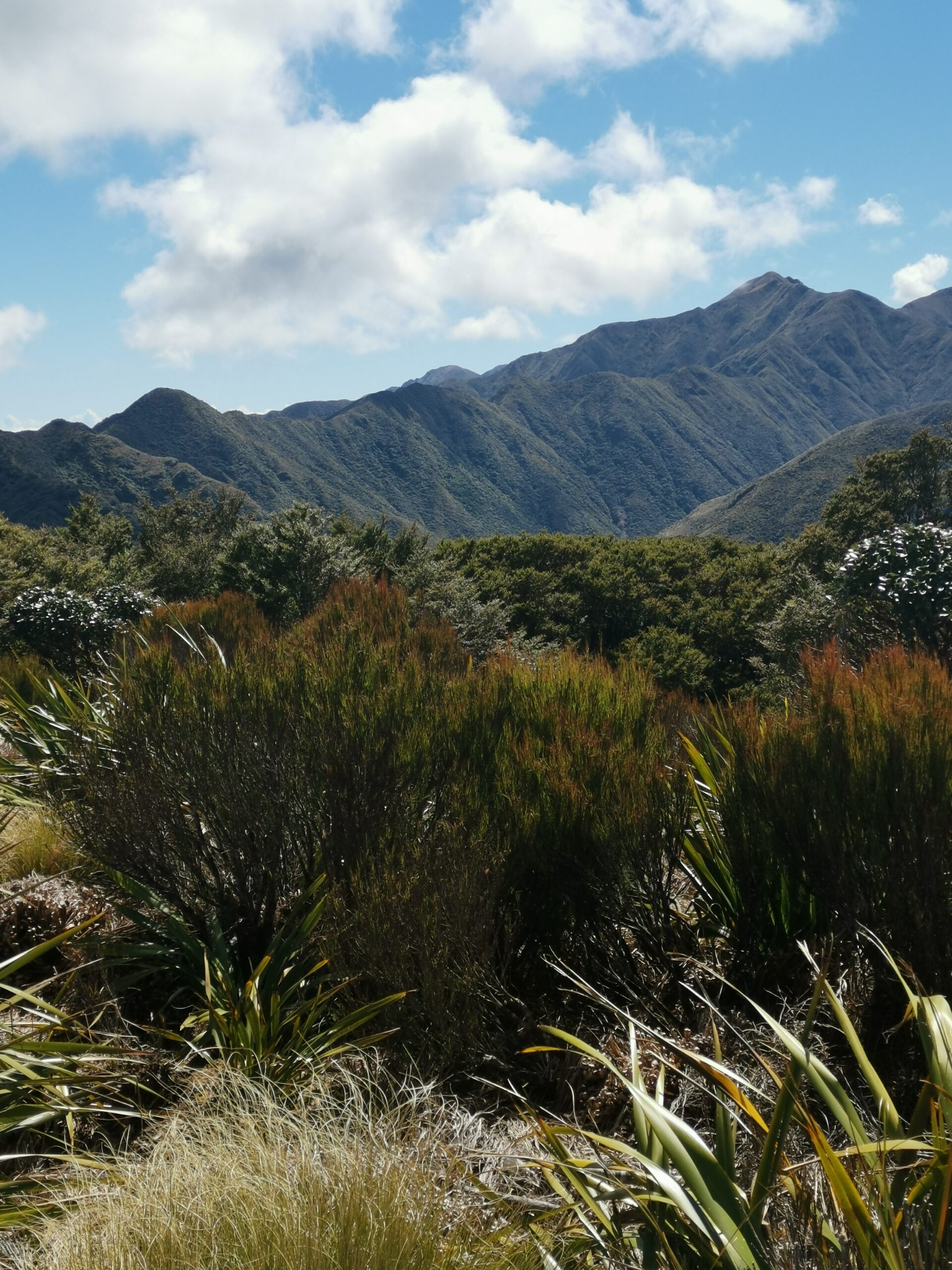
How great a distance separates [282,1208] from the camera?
1938 mm

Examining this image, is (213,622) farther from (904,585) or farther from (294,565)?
(904,585)

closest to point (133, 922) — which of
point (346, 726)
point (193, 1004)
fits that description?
point (193, 1004)

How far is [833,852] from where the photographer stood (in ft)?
10.1

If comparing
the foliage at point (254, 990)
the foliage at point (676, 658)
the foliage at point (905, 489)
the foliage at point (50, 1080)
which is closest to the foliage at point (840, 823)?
the foliage at point (254, 990)

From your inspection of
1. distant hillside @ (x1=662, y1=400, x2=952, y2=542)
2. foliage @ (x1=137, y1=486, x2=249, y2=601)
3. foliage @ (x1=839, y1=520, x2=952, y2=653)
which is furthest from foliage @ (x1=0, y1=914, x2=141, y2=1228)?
distant hillside @ (x1=662, y1=400, x2=952, y2=542)

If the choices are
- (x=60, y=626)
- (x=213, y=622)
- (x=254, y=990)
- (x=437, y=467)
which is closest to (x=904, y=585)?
(x=213, y=622)

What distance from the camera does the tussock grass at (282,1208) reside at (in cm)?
188

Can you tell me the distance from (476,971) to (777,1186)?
1243 millimetres

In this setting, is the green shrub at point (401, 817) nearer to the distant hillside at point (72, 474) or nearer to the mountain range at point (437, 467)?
the mountain range at point (437, 467)

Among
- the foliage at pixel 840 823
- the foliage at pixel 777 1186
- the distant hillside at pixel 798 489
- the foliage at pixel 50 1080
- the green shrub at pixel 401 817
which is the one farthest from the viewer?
the distant hillside at pixel 798 489

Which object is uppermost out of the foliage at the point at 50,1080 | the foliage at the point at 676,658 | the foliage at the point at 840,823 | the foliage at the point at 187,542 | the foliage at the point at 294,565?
the foliage at the point at 187,542

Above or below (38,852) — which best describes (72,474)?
above

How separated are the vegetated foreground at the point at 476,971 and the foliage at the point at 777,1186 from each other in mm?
12

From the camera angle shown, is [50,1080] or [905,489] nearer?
[50,1080]
